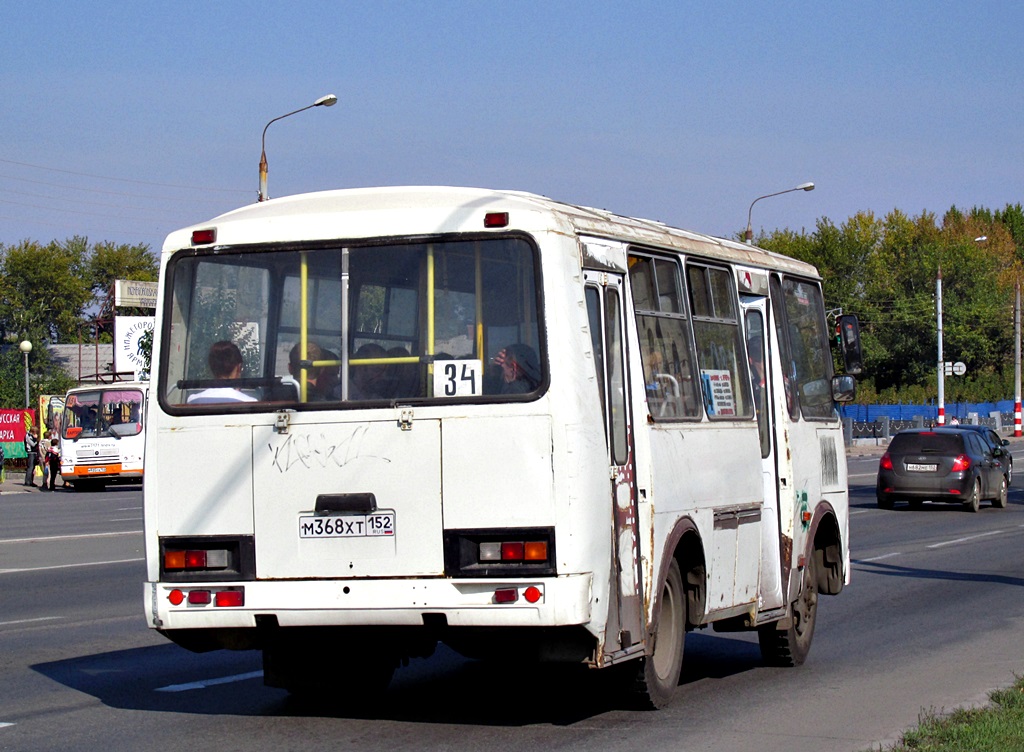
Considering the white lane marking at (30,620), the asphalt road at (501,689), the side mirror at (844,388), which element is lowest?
the asphalt road at (501,689)

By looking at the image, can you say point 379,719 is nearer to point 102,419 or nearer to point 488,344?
point 488,344

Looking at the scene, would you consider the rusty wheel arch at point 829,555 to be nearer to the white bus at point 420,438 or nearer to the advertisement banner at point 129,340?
the white bus at point 420,438

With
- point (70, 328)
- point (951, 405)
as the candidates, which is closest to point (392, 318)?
point (951, 405)

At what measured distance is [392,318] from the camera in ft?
25.2

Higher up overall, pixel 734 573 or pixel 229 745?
pixel 734 573

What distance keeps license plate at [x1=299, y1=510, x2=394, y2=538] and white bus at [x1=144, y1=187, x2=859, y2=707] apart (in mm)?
11

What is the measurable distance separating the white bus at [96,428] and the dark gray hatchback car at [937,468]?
Result: 2003cm

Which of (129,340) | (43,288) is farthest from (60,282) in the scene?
(129,340)

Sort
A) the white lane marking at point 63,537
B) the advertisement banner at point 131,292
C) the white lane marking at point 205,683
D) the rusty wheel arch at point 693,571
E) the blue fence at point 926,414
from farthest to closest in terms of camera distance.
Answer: the blue fence at point 926,414 < the advertisement banner at point 131,292 < the white lane marking at point 63,537 < the white lane marking at point 205,683 < the rusty wheel arch at point 693,571

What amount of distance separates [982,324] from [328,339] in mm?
93164

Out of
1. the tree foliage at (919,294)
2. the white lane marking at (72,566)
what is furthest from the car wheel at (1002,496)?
the tree foliage at (919,294)

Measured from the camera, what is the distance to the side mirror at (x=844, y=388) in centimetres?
1180

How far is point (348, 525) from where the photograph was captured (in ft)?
→ 24.5

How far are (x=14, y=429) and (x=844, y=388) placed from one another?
41.7m
